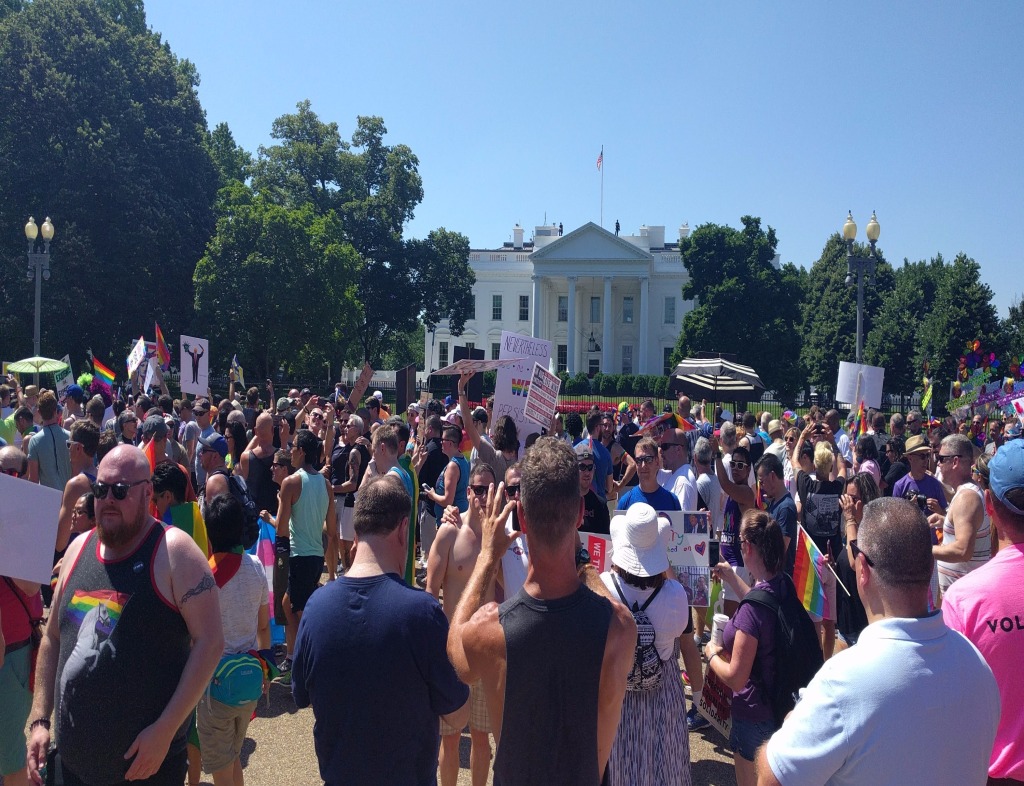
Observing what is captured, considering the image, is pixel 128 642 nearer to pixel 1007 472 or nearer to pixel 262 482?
pixel 1007 472

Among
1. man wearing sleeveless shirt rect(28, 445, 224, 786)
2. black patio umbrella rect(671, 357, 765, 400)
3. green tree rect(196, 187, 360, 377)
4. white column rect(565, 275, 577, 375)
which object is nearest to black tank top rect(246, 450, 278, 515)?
man wearing sleeveless shirt rect(28, 445, 224, 786)

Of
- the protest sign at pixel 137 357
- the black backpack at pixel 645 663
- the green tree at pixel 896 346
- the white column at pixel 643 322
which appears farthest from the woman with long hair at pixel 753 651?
the white column at pixel 643 322

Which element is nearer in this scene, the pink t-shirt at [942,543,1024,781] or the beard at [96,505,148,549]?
the pink t-shirt at [942,543,1024,781]

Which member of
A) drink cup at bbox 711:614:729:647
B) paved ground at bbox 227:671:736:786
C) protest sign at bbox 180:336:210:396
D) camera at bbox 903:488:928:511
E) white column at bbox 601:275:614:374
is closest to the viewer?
drink cup at bbox 711:614:729:647

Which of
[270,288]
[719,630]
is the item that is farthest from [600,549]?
[270,288]

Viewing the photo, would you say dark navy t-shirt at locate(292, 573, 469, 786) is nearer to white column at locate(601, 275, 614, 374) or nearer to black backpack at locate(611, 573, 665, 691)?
black backpack at locate(611, 573, 665, 691)

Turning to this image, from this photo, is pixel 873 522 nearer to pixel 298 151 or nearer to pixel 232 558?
pixel 232 558

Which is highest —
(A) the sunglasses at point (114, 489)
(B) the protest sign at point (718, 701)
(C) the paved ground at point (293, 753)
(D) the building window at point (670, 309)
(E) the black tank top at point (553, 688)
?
(D) the building window at point (670, 309)

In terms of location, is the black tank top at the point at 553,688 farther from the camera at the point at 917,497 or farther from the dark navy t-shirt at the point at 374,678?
the camera at the point at 917,497

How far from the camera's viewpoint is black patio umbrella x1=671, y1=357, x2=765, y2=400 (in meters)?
15.9

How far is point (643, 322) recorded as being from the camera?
7038 cm

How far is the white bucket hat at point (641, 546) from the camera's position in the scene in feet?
11.4

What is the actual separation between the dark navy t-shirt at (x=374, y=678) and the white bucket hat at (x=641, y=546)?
1.00 metres

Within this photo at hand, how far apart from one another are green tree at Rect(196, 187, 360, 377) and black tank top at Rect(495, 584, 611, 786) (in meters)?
33.8
